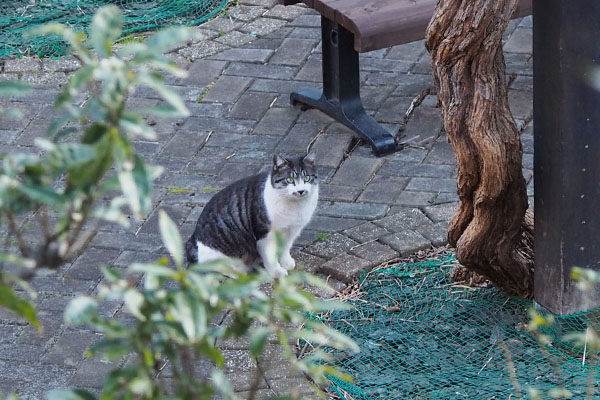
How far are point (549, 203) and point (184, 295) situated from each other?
234cm

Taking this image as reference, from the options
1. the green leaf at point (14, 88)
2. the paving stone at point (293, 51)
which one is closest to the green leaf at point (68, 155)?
the green leaf at point (14, 88)

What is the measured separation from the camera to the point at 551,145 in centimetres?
341

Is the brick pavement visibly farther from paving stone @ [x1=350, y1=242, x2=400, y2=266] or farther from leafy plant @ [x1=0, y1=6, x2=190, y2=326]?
leafy plant @ [x1=0, y1=6, x2=190, y2=326]

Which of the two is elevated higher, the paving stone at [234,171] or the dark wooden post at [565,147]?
the dark wooden post at [565,147]

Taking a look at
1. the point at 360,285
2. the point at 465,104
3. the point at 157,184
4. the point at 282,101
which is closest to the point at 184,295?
the point at 465,104

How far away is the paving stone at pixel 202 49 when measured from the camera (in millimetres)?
6504

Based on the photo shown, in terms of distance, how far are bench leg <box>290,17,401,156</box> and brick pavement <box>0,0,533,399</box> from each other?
87mm

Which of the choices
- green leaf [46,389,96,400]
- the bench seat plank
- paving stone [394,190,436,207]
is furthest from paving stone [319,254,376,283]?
green leaf [46,389,96,400]

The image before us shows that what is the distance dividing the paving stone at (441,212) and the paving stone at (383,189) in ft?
0.78

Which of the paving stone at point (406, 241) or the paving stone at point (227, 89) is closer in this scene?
the paving stone at point (406, 241)

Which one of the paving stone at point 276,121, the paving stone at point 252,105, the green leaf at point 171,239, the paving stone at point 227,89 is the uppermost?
the green leaf at point 171,239

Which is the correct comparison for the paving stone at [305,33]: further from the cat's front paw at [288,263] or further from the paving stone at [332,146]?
the cat's front paw at [288,263]

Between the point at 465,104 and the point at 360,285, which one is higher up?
the point at 465,104

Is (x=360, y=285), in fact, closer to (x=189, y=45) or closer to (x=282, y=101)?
(x=282, y=101)
